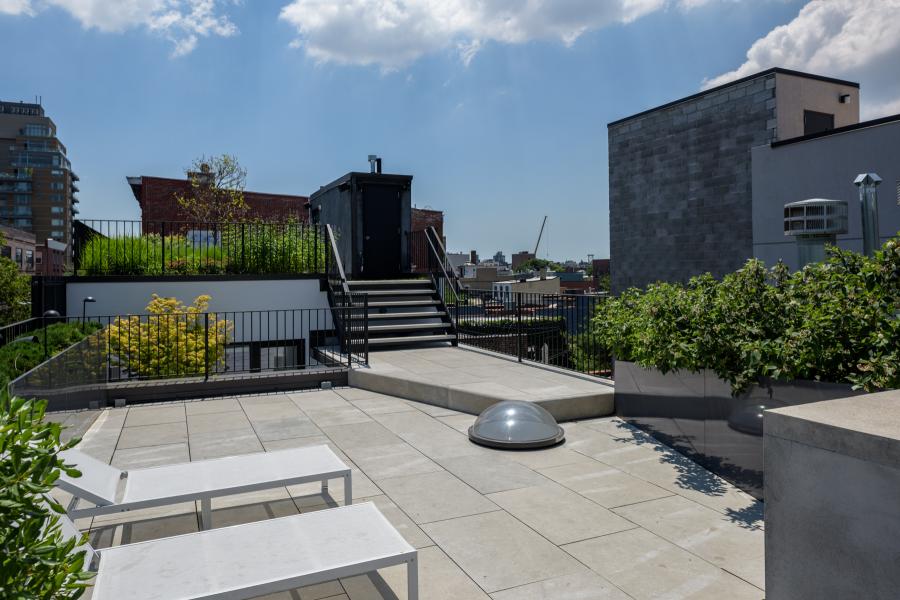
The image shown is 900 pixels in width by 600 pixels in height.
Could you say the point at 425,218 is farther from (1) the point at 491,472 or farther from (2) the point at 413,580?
(2) the point at 413,580

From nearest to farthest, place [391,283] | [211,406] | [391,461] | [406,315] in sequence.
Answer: [391,461] < [211,406] < [406,315] < [391,283]

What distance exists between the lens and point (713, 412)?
19.0ft

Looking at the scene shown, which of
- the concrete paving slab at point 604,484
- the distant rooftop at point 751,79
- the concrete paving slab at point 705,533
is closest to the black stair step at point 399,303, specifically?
the concrete paving slab at point 604,484

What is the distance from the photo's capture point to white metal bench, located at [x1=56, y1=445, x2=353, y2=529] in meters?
3.89

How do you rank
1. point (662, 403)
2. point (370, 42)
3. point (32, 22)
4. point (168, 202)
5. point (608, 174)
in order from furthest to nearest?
point (168, 202), point (608, 174), point (32, 22), point (370, 42), point (662, 403)

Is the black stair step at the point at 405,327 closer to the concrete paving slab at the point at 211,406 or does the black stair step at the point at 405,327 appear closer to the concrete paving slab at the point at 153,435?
the concrete paving slab at the point at 211,406

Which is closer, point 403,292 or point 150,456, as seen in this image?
point 150,456

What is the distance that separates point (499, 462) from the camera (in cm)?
601

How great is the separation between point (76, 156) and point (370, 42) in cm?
15595

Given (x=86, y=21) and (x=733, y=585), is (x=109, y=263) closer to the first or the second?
(x=86, y=21)

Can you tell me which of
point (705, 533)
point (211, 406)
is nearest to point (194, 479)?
point (705, 533)

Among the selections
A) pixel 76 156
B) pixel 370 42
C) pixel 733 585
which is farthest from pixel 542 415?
pixel 76 156

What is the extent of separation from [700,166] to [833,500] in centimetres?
1943

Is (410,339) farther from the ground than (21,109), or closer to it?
closer to it
